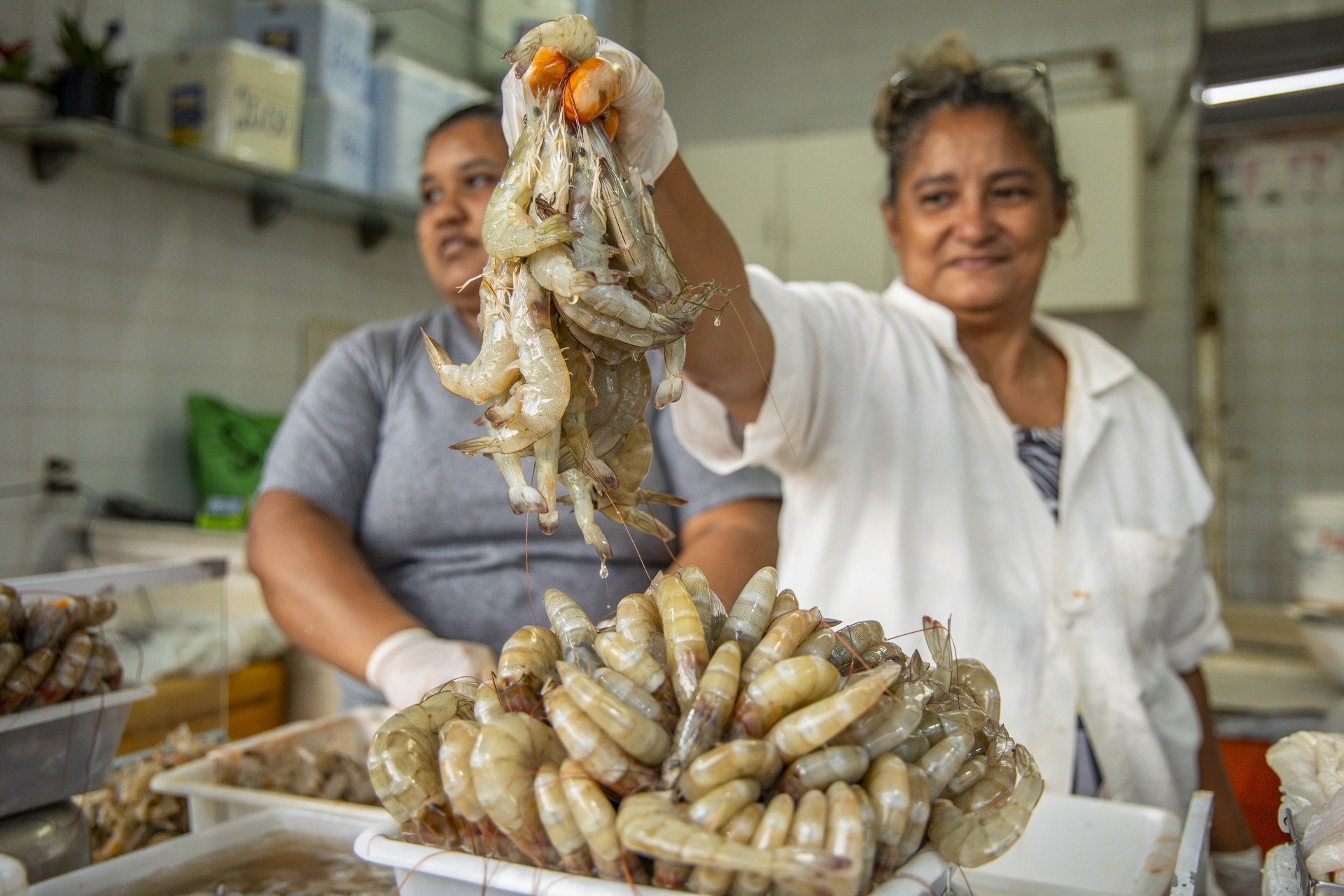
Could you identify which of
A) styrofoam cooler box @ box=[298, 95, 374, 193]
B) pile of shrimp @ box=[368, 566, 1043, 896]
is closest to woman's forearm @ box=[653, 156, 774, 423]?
pile of shrimp @ box=[368, 566, 1043, 896]

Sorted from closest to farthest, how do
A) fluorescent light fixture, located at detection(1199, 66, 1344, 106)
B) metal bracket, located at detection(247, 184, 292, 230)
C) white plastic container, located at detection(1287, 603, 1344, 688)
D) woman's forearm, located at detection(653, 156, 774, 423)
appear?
woman's forearm, located at detection(653, 156, 774, 423) → white plastic container, located at detection(1287, 603, 1344, 688) → fluorescent light fixture, located at detection(1199, 66, 1344, 106) → metal bracket, located at detection(247, 184, 292, 230)

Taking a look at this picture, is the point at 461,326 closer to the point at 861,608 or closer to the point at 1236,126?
the point at 861,608

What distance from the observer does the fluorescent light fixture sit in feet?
9.50

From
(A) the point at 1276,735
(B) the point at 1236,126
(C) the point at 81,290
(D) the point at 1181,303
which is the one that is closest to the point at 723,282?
(A) the point at 1276,735

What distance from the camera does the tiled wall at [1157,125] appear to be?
3.71 m

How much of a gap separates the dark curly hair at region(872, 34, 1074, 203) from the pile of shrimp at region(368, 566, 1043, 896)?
45.5 inches

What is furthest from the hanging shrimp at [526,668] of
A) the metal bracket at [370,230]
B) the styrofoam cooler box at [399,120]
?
the metal bracket at [370,230]

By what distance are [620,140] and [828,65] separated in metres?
4.03

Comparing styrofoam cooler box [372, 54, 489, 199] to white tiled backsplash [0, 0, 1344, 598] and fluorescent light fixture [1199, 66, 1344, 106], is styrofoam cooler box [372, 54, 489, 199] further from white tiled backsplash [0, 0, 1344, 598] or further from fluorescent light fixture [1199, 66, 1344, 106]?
fluorescent light fixture [1199, 66, 1344, 106]

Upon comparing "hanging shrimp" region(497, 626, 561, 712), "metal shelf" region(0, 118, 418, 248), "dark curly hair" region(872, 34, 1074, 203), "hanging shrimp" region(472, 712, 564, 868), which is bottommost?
"hanging shrimp" region(472, 712, 564, 868)

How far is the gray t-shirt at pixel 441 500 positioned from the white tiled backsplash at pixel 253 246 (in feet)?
4.73

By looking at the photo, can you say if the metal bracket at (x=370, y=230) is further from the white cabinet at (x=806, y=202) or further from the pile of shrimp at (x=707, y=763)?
the pile of shrimp at (x=707, y=763)

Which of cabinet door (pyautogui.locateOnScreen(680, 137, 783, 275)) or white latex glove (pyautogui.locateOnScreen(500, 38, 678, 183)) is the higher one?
cabinet door (pyautogui.locateOnScreen(680, 137, 783, 275))

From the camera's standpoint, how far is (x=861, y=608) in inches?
58.0
